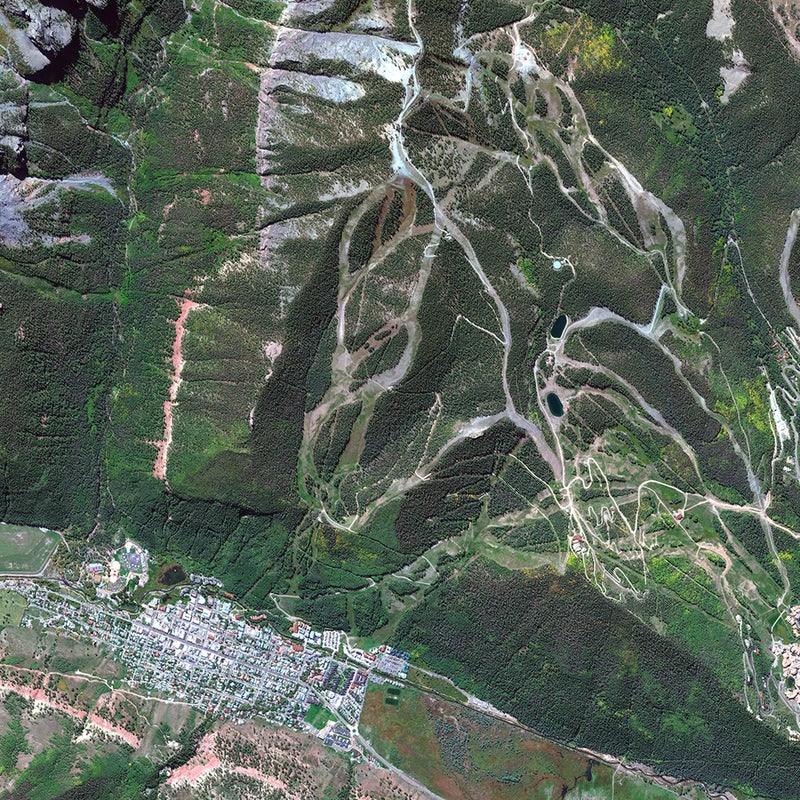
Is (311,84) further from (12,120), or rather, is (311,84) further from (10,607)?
(10,607)

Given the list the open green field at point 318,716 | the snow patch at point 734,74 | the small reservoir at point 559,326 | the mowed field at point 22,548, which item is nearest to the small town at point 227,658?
the open green field at point 318,716

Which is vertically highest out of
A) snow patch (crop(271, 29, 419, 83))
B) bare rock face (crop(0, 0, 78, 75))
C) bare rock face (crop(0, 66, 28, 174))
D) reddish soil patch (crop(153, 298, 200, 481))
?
snow patch (crop(271, 29, 419, 83))

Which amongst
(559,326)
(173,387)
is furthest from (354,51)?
(173,387)

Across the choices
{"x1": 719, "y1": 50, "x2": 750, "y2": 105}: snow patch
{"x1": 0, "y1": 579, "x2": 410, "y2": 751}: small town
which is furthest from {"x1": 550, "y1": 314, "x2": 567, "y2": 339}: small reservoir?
{"x1": 0, "y1": 579, "x2": 410, "y2": 751}: small town

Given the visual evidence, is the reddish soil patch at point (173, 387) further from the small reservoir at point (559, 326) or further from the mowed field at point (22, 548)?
the small reservoir at point (559, 326)

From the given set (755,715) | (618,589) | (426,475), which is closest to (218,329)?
(426,475)

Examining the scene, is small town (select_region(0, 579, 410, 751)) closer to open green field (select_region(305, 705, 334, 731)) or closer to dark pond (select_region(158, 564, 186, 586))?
open green field (select_region(305, 705, 334, 731))

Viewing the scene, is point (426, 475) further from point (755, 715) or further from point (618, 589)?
point (755, 715)
